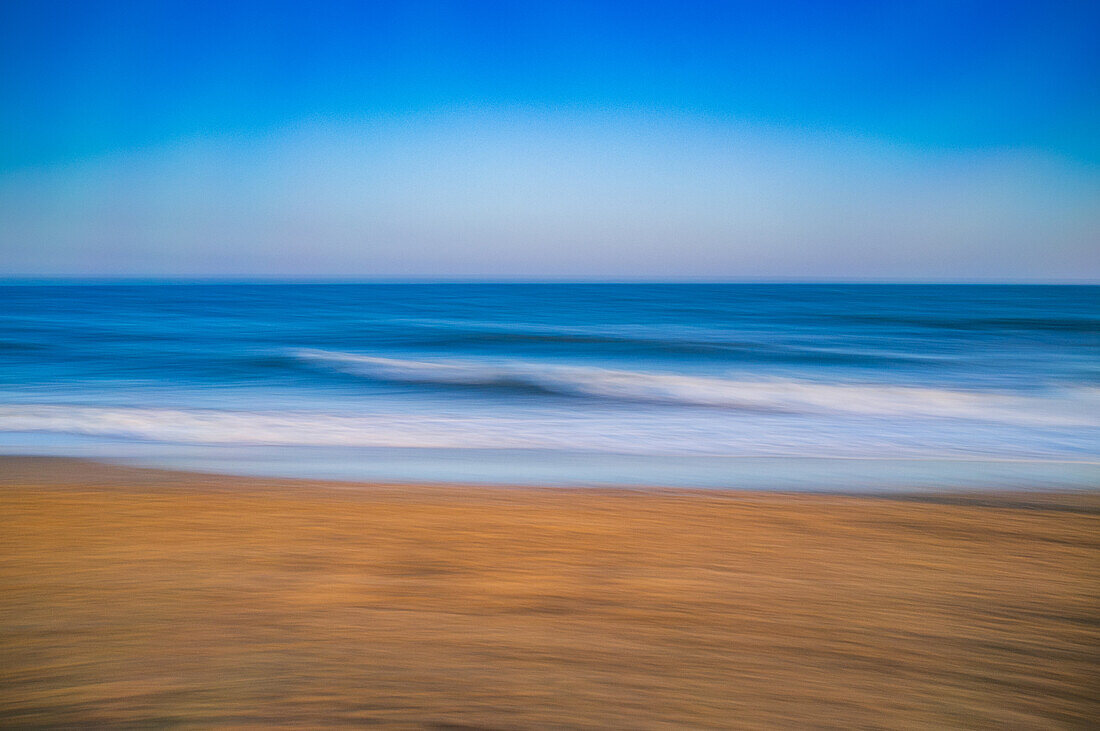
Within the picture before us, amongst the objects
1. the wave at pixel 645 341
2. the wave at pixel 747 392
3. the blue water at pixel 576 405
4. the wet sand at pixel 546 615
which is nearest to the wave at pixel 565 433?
the blue water at pixel 576 405

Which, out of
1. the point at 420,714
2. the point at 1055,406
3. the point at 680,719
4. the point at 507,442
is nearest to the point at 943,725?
the point at 680,719

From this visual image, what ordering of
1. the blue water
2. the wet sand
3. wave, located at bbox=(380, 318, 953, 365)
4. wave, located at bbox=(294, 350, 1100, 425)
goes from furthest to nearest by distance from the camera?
wave, located at bbox=(380, 318, 953, 365) < wave, located at bbox=(294, 350, 1100, 425) < the blue water < the wet sand

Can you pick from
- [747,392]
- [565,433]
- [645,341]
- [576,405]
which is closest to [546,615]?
[565,433]

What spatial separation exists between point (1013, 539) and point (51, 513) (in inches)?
209

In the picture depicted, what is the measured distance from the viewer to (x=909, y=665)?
2.28 m

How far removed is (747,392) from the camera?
1178cm

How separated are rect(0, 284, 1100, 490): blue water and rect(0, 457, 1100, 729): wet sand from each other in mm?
1326

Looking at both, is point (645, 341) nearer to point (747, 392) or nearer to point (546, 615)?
point (747, 392)

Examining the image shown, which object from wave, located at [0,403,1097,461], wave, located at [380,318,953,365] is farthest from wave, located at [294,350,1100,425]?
wave, located at [380,318,953,365]

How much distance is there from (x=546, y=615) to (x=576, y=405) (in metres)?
7.36

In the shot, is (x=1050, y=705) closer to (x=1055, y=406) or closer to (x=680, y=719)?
(x=680, y=719)

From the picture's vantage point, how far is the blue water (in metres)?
5.72

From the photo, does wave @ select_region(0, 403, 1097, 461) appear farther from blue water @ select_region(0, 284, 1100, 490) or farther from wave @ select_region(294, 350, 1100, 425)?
wave @ select_region(294, 350, 1100, 425)

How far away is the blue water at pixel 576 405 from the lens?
5.72 m
